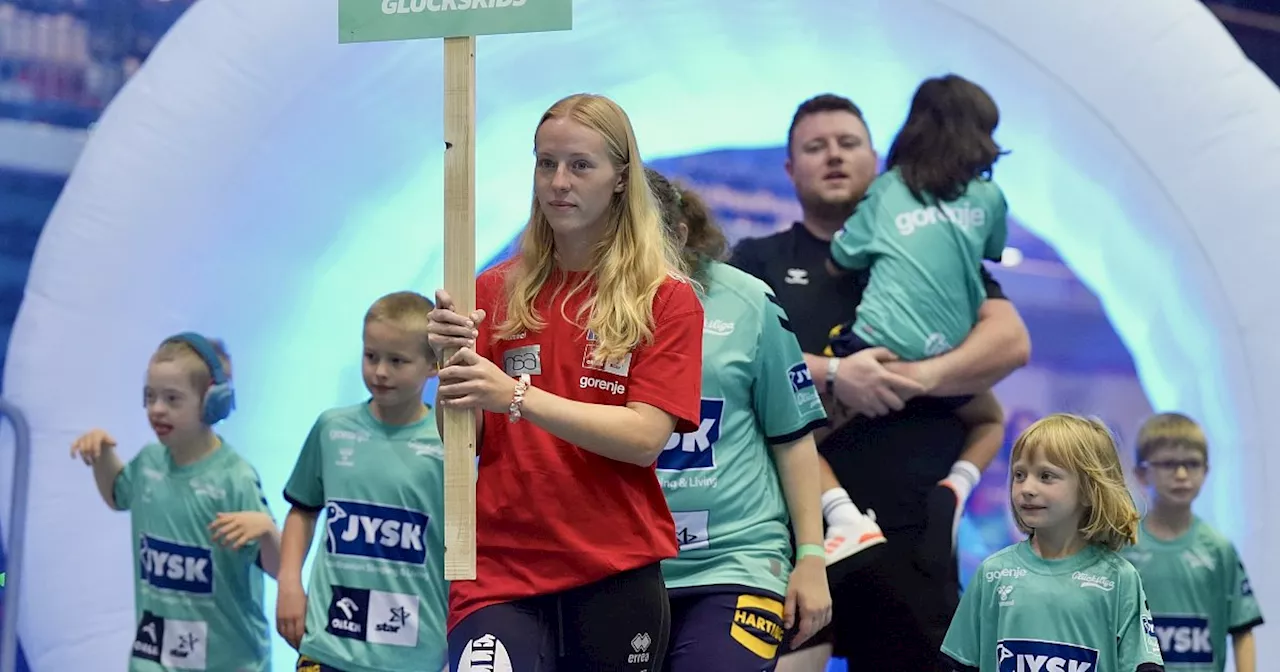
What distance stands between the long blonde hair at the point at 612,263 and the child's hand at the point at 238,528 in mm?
1888

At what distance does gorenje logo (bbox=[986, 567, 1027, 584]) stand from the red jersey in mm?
931

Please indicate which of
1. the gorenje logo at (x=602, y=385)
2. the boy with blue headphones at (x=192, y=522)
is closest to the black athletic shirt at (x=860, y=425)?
the gorenje logo at (x=602, y=385)

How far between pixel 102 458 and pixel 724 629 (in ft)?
7.63

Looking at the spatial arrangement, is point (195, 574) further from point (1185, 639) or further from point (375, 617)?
point (1185, 639)

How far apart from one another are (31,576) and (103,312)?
85cm

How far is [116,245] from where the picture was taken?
15.0 ft

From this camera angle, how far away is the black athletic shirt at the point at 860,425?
411 centimetres

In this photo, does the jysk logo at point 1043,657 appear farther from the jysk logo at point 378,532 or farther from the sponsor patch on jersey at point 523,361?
the jysk logo at point 378,532

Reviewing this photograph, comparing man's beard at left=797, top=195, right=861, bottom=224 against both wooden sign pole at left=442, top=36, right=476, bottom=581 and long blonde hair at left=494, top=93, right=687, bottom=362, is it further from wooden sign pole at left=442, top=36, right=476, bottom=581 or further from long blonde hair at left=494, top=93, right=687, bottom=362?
wooden sign pole at left=442, top=36, right=476, bottom=581

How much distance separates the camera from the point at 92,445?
457 centimetres

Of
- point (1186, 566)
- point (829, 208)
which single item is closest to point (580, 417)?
point (829, 208)

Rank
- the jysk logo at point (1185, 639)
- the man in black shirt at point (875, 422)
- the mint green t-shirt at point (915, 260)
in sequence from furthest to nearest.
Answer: the jysk logo at point (1185, 639), the mint green t-shirt at point (915, 260), the man in black shirt at point (875, 422)

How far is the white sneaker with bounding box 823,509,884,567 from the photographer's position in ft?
12.7

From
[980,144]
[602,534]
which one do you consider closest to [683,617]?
[602,534]
